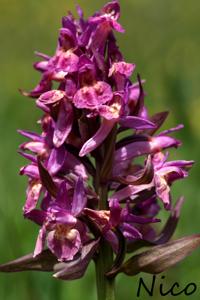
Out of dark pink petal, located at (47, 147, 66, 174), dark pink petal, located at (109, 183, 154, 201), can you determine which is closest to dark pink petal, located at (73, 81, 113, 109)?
dark pink petal, located at (47, 147, 66, 174)

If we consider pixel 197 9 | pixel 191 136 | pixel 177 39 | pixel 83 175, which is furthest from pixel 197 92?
pixel 83 175

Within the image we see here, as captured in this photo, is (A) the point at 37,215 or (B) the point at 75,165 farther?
(B) the point at 75,165

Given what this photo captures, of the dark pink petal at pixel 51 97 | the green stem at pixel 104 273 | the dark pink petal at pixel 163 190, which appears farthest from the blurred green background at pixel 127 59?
the dark pink petal at pixel 51 97

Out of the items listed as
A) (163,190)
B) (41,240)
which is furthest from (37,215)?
(163,190)

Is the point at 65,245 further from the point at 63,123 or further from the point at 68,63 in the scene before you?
the point at 68,63

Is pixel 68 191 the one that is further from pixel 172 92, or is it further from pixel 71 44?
pixel 172 92

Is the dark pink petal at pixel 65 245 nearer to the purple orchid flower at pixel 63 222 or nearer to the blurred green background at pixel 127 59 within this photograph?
the purple orchid flower at pixel 63 222

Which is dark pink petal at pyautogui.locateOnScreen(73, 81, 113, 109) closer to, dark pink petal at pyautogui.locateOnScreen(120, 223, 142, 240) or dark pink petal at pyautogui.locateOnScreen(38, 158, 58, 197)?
dark pink petal at pyautogui.locateOnScreen(38, 158, 58, 197)
